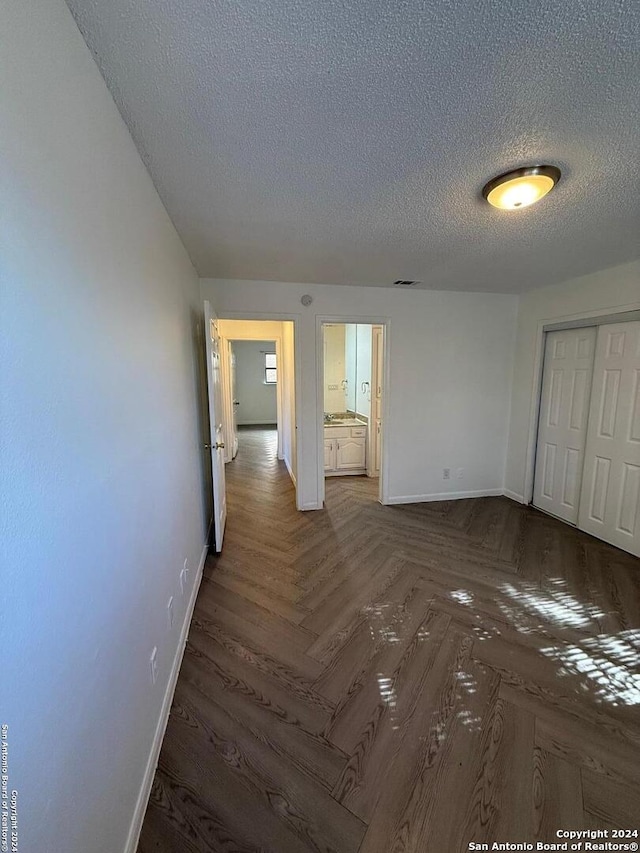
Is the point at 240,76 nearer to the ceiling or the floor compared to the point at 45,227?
nearer to the ceiling

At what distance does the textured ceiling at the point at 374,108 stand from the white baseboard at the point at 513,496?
280 cm

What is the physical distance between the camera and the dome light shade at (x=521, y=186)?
147cm

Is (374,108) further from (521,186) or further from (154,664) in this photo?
(154,664)

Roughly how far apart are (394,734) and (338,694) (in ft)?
0.95

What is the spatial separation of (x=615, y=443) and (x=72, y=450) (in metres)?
3.84

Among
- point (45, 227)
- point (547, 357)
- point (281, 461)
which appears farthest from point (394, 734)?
point (281, 461)

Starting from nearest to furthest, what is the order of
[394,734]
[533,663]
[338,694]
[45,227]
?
[45,227]
[394,734]
[338,694]
[533,663]

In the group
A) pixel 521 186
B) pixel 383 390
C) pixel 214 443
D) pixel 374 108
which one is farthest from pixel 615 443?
pixel 214 443

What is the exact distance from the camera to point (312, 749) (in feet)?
4.50

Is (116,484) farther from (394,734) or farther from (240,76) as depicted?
(394,734)

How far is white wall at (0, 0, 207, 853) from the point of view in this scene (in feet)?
2.04

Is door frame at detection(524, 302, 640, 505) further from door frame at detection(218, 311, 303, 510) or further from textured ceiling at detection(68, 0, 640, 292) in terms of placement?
door frame at detection(218, 311, 303, 510)

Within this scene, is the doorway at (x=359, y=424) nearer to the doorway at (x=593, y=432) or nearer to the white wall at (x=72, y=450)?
the doorway at (x=593, y=432)

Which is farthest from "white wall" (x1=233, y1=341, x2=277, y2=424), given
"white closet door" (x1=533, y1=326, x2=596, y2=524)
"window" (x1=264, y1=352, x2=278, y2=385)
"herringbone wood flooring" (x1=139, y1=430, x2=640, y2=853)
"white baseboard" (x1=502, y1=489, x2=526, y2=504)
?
"white closet door" (x1=533, y1=326, x2=596, y2=524)
